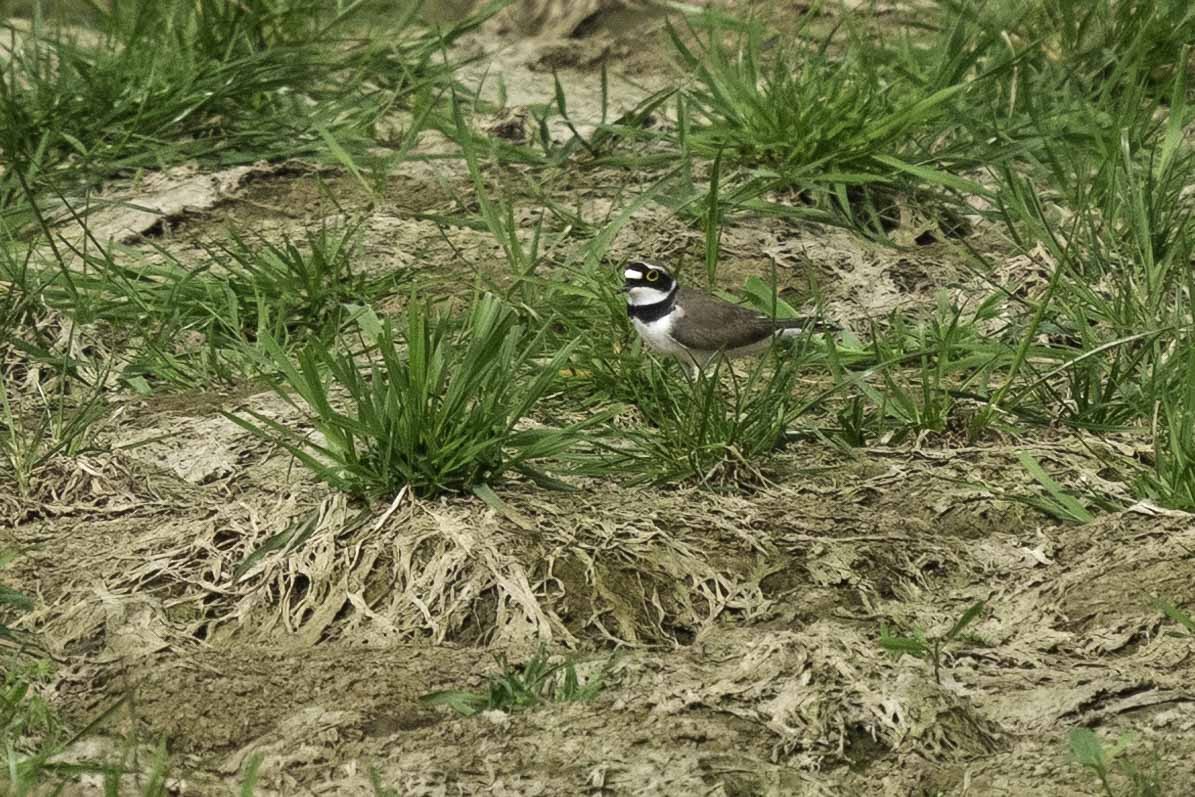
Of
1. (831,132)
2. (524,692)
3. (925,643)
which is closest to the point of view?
(524,692)

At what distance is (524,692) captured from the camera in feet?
14.0

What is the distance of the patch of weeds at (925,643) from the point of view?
172 inches

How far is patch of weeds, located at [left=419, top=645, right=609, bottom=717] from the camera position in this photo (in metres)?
4.24

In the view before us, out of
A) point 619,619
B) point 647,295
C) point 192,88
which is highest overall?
point 619,619

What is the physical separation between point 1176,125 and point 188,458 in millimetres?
3526

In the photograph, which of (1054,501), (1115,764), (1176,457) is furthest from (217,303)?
(1115,764)

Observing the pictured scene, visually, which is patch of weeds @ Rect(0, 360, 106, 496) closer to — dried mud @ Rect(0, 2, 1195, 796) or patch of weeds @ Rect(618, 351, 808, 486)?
dried mud @ Rect(0, 2, 1195, 796)

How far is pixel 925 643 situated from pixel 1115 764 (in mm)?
710

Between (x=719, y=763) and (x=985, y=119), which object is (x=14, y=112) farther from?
(x=719, y=763)

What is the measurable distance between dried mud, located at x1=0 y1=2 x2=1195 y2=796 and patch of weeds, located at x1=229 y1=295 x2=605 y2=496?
82 mm

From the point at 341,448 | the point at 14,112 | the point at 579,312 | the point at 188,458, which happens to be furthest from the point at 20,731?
the point at 14,112

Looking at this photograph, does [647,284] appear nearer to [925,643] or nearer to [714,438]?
[714,438]

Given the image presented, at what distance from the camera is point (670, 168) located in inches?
294

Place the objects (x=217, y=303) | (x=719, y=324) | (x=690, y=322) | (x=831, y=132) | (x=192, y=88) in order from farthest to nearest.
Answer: (x=192, y=88)
(x=831, y=132)
(x=217, y=303)
(x=719, y=324)
(x=690, y=322)
